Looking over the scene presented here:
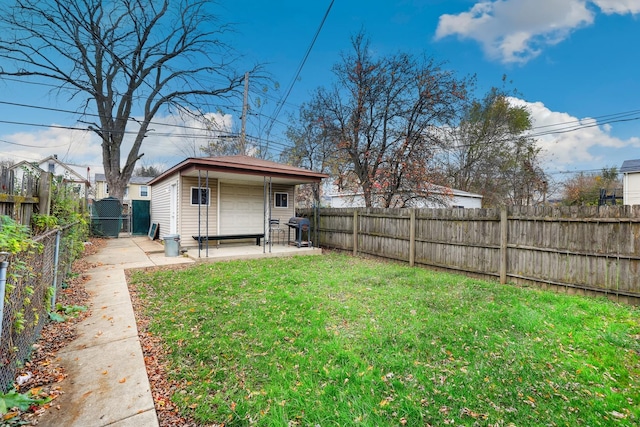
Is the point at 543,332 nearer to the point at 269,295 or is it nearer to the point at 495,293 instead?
the point at 495,293

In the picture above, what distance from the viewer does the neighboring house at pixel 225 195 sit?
8861mm

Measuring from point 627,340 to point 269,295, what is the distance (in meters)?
4.65

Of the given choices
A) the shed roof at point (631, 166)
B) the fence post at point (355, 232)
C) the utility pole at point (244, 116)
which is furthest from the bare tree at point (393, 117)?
the shed roof at point (631, 166)

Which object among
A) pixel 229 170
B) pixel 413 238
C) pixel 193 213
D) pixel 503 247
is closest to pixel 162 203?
pixel 193 213

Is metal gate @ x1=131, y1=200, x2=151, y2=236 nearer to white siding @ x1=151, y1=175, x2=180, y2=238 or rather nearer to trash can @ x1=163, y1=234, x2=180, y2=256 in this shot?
white siding @ x1=151, y1=175, x2=180, y2=238

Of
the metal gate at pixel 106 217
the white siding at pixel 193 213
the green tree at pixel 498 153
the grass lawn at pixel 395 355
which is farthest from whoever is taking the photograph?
the green tree at pixel 498 153

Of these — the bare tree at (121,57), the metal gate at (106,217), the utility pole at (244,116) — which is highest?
the bare tree at (121,57)

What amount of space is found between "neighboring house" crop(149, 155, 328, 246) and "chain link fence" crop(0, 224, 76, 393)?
200 inches

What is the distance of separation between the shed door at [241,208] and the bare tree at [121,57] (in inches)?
363

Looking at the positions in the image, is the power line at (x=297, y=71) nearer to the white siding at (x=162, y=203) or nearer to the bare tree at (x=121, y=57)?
the bare tree at (x=121, y=57)

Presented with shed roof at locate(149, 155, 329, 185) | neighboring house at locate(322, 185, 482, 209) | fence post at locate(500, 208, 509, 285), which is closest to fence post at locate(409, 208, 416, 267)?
fence post at locate(500, 208, 509, 285)

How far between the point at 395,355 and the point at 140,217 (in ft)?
50.9

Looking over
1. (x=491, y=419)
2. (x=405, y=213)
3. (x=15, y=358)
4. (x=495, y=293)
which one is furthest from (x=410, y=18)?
(x=15, y=358)

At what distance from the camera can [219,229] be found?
10164mm
